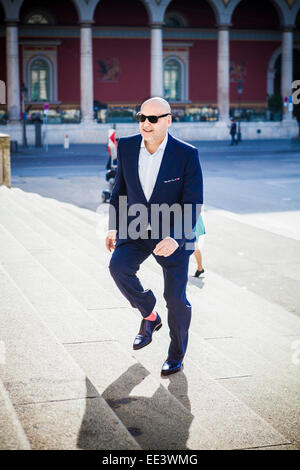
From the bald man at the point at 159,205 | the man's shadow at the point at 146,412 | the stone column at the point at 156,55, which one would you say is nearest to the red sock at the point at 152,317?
the bald man at the point at 159,205

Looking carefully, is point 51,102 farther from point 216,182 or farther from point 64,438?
point 64,438

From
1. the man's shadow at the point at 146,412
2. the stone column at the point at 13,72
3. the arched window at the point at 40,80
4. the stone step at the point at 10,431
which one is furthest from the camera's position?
the arched window at the point at 40,80

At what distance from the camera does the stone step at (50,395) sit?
331 cm

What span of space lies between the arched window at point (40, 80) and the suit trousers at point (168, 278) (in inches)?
1376

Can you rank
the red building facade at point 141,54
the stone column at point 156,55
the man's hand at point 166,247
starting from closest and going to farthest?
the man's hand at point 166,247 < the stone column at point 156,55 < the red building facade at point 141,54

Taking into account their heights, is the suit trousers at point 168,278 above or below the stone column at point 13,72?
below

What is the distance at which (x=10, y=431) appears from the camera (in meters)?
3.24

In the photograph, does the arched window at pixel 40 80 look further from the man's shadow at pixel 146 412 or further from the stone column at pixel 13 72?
the man's shadow at pixel 146 412

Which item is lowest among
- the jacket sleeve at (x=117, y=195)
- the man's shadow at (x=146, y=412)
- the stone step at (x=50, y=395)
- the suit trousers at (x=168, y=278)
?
the man's shadow at (x=146, y=412)

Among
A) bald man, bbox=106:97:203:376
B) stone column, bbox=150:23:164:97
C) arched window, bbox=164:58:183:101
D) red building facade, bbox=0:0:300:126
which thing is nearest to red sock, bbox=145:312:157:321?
bald man, bbox=106:97:203:376

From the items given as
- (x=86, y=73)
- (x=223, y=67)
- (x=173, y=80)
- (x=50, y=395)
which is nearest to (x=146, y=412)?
(x=50, y=395)

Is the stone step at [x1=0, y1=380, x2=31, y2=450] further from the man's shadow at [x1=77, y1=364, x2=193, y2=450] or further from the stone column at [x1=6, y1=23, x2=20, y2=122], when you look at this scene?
the stone column at [x1=6, y1=23, x2=20, y2=122]

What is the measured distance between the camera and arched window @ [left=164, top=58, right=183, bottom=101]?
132 feet

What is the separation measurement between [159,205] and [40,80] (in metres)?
35.3
